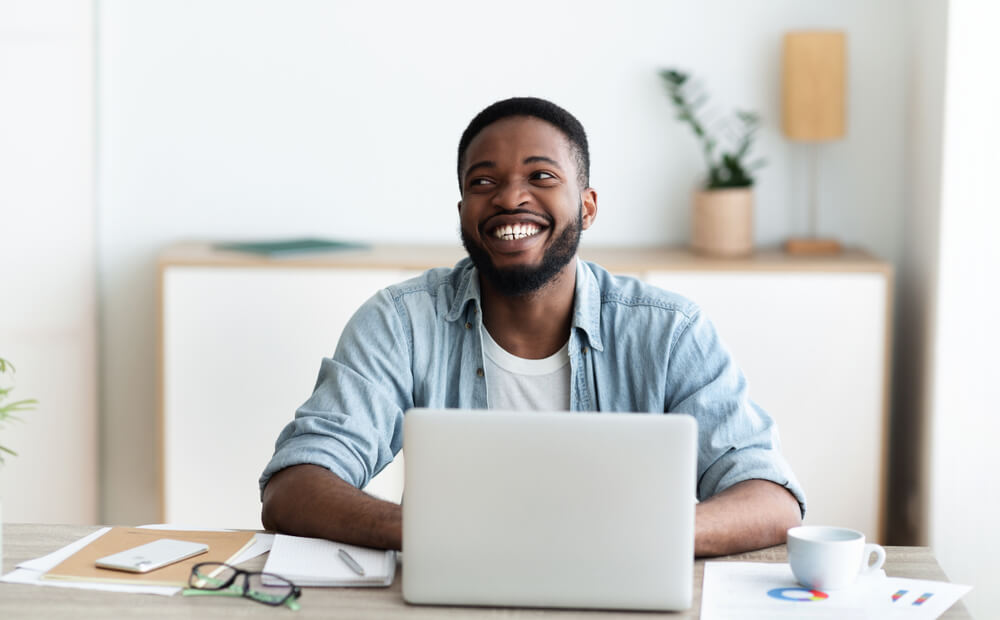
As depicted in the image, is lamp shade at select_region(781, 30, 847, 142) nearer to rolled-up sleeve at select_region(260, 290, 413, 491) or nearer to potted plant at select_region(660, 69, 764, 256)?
potted plant at select_region(660, 69, 764, 256)

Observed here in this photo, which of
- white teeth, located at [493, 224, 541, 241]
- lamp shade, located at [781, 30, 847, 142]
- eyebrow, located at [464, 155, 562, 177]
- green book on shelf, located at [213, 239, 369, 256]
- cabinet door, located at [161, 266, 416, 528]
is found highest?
lamp shade, located at [781, 30, 847, 142]

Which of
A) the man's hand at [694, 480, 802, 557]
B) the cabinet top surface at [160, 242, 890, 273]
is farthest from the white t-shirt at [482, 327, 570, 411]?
the cabinet top surface at [160, 242, 890, 273]

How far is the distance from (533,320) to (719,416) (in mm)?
375

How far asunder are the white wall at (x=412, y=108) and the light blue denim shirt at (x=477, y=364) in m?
1.44

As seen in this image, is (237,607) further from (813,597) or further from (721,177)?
(721,177)

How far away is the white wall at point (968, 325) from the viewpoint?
116 inches

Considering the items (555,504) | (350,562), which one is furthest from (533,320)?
(555,504)

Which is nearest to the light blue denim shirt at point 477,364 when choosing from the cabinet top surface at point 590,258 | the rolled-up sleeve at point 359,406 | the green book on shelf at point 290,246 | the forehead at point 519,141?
the rolled-up sleeve at point 359,406

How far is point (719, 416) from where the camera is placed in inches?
72.0

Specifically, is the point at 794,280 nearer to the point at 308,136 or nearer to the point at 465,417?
the point at 308,136

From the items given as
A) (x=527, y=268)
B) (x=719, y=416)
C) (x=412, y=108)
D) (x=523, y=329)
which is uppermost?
(x=412, y=108)

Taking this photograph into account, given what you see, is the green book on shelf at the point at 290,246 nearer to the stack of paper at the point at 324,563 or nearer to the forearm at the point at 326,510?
the forearm at the point at 326,510

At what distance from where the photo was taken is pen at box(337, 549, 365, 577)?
1389 mm

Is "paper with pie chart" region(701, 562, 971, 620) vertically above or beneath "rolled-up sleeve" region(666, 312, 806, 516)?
beneath
